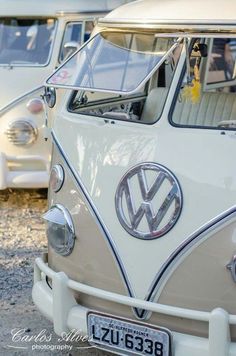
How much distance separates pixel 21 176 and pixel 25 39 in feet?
4.75

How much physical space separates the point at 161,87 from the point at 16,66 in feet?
9.78

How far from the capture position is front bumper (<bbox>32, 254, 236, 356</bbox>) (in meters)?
3.29

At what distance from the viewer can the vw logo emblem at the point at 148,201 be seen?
358 cm

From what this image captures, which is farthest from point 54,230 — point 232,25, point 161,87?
point 232,25

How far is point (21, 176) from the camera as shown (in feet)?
22.1

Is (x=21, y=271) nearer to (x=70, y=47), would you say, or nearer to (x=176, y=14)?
(x=176, y=14)

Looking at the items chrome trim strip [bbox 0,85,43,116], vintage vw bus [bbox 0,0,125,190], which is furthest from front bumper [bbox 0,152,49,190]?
chrome trim strip [bbox 0,85,43,116]

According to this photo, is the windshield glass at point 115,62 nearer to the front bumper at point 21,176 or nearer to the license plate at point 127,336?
the license plate at point 127,336

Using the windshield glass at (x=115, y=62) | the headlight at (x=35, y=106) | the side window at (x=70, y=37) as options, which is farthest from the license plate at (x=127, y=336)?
the side window at (x=70, y=37)

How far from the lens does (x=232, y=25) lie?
3689 mm

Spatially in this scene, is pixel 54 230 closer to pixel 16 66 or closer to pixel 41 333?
pixel 41 333

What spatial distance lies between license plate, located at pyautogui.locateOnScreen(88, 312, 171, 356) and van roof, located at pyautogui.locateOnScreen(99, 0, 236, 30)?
155 cm

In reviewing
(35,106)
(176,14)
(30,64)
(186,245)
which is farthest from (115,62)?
(30,64)

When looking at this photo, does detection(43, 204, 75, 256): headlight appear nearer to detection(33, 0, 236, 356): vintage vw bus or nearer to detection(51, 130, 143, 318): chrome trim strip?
detection(33, 0, 236, 356): vintage vw bus
